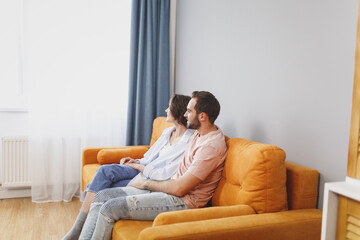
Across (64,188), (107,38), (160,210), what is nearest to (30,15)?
(107,38)

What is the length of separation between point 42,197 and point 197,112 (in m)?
2.19

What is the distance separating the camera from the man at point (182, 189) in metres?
1.87

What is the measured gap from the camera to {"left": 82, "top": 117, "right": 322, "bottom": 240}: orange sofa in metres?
1.51

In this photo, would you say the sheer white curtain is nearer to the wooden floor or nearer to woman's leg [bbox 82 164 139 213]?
the wooden floor

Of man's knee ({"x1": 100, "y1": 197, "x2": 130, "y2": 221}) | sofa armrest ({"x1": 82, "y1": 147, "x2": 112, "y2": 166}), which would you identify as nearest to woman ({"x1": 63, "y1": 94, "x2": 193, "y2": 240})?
man's knee ({"x1": 100, "y1": 197, "x2": 130, "y2": 221})

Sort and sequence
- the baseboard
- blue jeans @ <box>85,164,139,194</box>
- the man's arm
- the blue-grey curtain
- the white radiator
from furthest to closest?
the blue-grey curtain → the baseboard → the white radiator → blue jeans @ <box>85,164,139,194</box> → the man's arm

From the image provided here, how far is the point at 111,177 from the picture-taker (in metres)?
2.43

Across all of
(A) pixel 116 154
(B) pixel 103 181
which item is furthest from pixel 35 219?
(B) pixel 103 181

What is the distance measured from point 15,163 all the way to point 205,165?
2.35 metres

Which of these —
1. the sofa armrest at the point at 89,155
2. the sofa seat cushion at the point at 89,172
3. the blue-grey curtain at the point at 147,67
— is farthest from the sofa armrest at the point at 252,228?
the blue-grey curtain at the point at 147,67

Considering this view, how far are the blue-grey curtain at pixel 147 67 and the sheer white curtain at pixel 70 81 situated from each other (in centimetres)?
13

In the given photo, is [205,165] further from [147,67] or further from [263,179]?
[147,67]

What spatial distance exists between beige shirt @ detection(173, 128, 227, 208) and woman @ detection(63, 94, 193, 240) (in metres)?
0.23

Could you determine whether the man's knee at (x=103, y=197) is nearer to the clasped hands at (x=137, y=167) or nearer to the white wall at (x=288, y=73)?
the clasped hands at (x=137, y=167)
